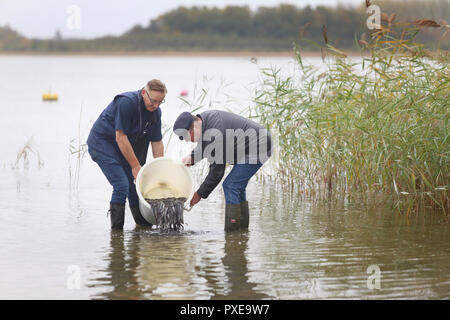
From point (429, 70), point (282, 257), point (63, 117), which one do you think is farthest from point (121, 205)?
point (63, 117)

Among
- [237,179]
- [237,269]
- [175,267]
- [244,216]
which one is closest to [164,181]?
[244,216]

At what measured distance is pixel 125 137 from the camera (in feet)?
23.2

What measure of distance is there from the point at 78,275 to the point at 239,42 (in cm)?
4936

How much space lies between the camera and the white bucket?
7691 mm

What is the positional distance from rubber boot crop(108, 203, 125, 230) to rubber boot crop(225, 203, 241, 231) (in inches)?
40.4

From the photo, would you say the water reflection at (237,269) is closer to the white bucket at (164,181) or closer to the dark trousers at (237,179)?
the dark trousers at (237,179)

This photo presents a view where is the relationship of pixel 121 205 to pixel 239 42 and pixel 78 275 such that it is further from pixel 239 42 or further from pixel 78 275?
pixel 239 42

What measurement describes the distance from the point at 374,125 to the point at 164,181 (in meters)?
2.29

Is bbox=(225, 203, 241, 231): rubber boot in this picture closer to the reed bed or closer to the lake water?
the lake water

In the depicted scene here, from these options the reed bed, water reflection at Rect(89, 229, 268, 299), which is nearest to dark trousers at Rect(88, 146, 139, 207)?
water reflection at Rect(89, 229, 268, 299)

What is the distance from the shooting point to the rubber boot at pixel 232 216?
746cm

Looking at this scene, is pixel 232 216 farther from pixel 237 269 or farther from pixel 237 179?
pixel 237 269

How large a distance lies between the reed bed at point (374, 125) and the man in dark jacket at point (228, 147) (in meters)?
1.47

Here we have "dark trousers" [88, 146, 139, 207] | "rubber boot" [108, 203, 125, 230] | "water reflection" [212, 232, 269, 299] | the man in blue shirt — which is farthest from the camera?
"rubber boot" [108, 203, 125, 230]
